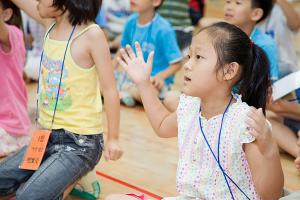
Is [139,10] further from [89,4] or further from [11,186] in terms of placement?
[11,186]

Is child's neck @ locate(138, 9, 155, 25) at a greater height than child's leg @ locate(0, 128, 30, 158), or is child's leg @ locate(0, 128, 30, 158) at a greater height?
child's neck @ locate(138, 9, 155, 25)

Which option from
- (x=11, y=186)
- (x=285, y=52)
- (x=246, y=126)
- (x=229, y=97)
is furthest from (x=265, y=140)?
(x=285, y=52)

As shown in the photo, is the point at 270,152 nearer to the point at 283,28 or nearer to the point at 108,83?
the point at 108,83

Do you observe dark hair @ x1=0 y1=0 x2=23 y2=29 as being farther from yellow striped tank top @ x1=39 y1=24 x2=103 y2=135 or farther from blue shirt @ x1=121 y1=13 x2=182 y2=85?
blue shirt @ x1=121 y1=13 x2=182 y2=85

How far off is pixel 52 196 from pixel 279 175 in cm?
67

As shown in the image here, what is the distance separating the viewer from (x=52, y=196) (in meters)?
1.57

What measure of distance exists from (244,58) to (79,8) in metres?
0.56

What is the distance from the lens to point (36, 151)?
165cm

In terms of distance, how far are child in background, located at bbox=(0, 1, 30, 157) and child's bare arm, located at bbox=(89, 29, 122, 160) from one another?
47 cm

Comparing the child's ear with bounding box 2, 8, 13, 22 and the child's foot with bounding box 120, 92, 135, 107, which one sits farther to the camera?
the child's foot with bounding box 120, 92, 135, 107

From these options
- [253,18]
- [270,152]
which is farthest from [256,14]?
[270,152]

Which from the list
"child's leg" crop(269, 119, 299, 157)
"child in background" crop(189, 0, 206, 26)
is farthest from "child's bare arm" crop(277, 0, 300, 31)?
"child in background" crop(189, 0, 206, 26)

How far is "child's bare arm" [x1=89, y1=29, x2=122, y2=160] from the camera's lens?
5.32ft

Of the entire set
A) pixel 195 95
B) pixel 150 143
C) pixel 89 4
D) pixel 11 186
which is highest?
pixel 89 4
